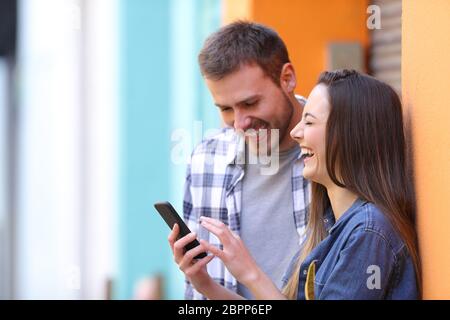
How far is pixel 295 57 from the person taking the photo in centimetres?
593

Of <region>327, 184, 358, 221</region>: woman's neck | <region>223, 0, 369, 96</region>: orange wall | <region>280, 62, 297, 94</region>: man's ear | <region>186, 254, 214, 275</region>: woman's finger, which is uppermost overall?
<region>223, 0, 369, 96</region>: orange wall

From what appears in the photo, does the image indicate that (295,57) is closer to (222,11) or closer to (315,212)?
(222,11)

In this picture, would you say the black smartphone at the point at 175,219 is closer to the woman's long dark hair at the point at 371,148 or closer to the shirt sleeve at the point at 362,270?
the woman's long dark hair at the point at 371,148

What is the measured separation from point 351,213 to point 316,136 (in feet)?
0.87

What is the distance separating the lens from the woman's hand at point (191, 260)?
9.05 feet

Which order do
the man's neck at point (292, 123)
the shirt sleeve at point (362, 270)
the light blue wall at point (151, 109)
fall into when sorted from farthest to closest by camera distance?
the light blue wall at point (151, 109) < the man's neck at point (292, 123) < the shirt sleeve at point (362, 270)

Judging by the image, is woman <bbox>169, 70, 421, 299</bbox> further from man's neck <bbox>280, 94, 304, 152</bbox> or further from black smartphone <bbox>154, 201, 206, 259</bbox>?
man's neck <bbox>280, 94, 304, 152</bbox>

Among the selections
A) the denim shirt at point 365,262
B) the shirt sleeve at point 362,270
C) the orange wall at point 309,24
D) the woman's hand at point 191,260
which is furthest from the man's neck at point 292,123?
the orange wall at point 309,24


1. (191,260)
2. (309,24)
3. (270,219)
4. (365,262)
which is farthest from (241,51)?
(309,24)

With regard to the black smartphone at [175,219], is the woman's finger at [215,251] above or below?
below

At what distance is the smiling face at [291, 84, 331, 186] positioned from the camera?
8.75 ft

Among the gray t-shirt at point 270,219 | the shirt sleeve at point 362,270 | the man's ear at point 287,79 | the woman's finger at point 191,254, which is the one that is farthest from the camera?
the man's ear at point 287,79

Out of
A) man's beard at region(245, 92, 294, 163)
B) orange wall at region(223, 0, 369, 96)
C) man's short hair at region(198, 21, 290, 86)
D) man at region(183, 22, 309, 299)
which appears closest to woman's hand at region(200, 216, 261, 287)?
man at region(183, 22, 309, 299)

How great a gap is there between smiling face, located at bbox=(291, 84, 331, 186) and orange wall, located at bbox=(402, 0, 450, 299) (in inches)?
10.3
